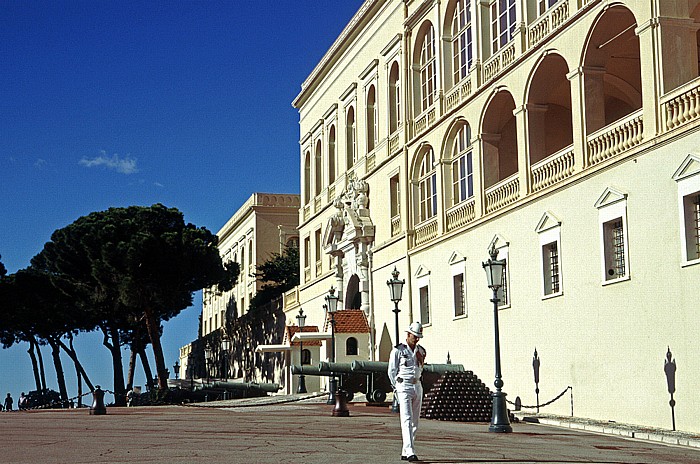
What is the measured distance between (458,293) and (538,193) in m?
6.55

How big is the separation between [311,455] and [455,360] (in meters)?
17.3

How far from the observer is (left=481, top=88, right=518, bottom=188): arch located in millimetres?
28625

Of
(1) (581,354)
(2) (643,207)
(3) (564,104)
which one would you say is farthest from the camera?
(3) (564,104)

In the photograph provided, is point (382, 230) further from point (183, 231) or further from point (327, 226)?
point (183, 231)

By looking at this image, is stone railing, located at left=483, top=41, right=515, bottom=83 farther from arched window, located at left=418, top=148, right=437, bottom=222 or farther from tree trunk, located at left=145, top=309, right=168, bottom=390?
tree trunk, located at left=145, top=309, right=168, bottom=390

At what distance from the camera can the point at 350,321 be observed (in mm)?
38562

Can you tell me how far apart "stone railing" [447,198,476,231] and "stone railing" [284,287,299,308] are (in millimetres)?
21272

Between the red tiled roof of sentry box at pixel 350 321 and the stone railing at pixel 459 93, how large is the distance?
33.6 ft

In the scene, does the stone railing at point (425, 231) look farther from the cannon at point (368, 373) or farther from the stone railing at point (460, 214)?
the cannon at point (368, 373)

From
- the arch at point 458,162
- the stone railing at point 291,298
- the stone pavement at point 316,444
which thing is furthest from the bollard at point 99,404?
the stone railing at point 291,298

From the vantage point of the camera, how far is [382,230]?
3791cm

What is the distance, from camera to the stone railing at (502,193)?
87.0 feet

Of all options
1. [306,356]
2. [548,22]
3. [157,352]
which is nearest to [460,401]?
[548,22]

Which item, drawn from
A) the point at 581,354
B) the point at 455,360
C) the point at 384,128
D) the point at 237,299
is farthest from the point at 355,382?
the point at 237,299
